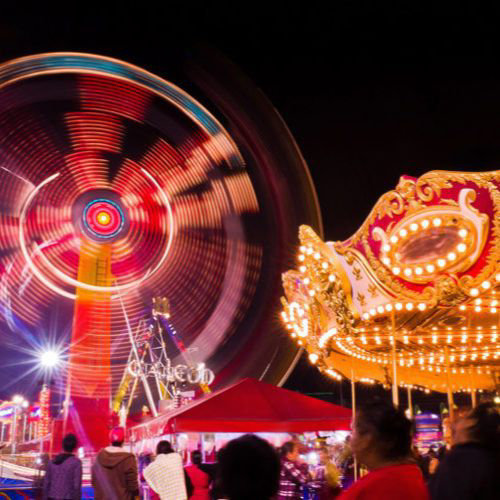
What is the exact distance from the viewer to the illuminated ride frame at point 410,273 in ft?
21.5

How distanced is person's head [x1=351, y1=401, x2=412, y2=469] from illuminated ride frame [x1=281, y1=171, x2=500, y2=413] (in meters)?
4.72

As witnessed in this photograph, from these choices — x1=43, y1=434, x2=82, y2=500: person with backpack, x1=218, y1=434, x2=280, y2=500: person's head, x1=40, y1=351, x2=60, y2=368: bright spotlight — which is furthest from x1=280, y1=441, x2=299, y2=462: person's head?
x1=40, y1=351, x2=60, y2=368: bright spotlight

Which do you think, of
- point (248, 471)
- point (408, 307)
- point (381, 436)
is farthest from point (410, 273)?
point (248, 471)

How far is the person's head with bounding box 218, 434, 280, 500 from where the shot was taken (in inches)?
63.3

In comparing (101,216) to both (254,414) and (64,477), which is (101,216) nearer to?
(254,414)

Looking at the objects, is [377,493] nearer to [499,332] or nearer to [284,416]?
[284,416]

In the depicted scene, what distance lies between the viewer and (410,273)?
23.1ft

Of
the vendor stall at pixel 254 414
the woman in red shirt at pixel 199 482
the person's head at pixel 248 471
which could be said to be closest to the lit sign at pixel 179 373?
the vendor stall at pixel 254 414

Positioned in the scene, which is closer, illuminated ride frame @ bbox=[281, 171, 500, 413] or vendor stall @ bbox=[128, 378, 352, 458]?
illuminated ride frame @ bbox=[281, 171, 500, 413]

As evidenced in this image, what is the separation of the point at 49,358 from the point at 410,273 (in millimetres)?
22336

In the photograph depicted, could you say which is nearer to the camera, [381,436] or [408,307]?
[381,436]

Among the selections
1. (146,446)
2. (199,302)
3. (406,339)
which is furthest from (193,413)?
(199,302)

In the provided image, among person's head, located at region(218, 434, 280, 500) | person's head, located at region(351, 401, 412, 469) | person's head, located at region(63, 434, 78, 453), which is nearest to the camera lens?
person's head, located at region(218, 434, 280, 500)

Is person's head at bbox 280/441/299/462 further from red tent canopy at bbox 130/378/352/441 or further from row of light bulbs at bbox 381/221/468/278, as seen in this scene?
row of light bulbs at bbox 381/221/468/278
